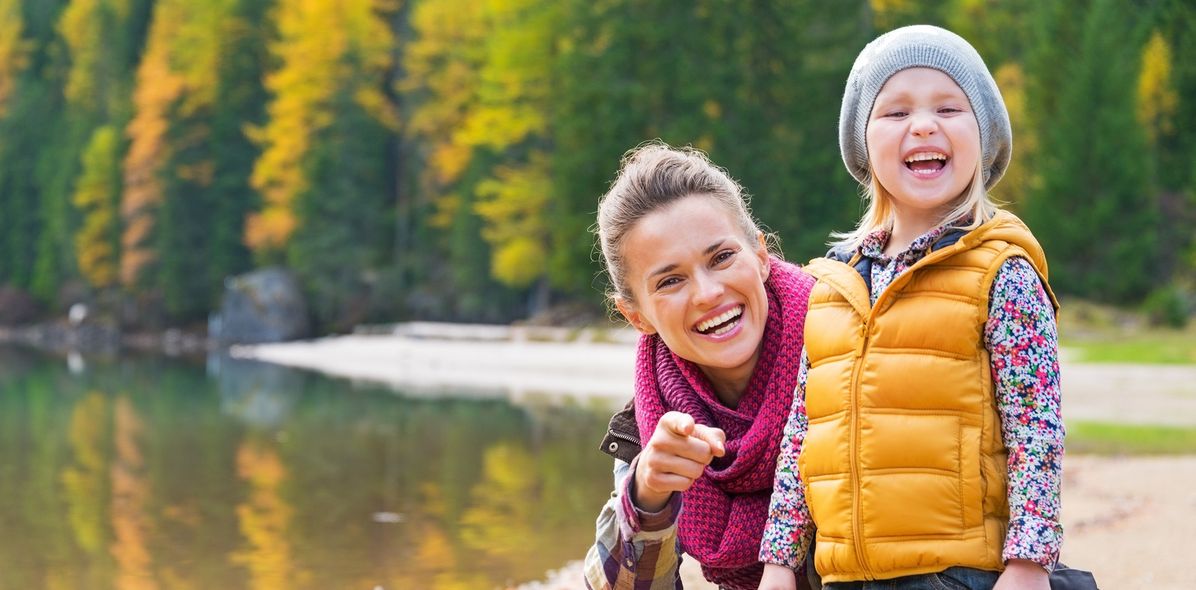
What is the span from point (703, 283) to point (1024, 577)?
2.73ft

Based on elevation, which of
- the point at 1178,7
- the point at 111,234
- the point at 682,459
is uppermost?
the point at 1178,7

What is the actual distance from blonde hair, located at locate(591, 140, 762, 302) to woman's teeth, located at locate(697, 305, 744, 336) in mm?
203

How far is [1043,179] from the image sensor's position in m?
27.5

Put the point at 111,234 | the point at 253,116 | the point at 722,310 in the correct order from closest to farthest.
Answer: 1. the point at 722,310
2. the point at 253,116
3. the point at 111,234

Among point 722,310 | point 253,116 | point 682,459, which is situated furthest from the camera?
point 253,116

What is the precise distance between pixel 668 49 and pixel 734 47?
1.58 m

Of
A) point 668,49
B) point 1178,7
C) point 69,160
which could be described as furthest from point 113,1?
point 1178,7

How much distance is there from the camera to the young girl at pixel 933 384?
2248 millimetres

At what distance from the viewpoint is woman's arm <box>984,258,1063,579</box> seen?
220cm

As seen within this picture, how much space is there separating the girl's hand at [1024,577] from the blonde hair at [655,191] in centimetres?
88

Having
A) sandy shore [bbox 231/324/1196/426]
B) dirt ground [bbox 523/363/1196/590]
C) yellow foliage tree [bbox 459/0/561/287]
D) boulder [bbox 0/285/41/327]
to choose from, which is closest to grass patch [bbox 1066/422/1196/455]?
dirt ground [bbox 523/363/1196/590]

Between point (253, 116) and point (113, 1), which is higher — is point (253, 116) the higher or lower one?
the lower one

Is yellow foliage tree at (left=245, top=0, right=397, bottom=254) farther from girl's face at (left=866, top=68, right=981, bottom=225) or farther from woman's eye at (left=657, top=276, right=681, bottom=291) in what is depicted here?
girl's face at (left=866, top=68, right=981, bottom=225)

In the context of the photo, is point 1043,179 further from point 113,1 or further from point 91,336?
point 113,1
